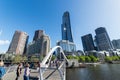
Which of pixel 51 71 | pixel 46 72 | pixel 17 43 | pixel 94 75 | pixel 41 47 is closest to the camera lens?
pixel 46 72

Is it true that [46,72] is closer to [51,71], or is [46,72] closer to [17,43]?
[51,71]

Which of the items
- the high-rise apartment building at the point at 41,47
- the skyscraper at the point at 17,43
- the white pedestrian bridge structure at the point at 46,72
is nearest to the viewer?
the white pedestrian bridge structure at the point at 46,72

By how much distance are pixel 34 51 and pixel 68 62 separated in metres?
122

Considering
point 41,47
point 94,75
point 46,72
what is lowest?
point 94,75

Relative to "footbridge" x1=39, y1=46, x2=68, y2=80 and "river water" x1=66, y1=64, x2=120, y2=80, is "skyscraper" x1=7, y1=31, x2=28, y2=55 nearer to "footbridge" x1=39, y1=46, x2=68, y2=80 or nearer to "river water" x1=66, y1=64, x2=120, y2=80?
"river water" x1=66, y1=64, x2=120, y2=80

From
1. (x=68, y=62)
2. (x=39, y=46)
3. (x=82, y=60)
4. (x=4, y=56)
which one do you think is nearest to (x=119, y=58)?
(x=82, y=60)

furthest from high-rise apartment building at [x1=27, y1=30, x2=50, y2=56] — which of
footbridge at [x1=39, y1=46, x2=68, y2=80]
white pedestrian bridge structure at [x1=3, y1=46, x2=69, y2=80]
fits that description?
white pedestrian bridge structure at [x1=3, y1=46, x2=69, y2=80]

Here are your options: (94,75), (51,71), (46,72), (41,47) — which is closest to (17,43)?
(41,47)

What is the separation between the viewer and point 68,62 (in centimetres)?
6009

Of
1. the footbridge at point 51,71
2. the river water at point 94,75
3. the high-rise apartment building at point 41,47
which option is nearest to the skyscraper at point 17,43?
the high-rise apartment building at point 41,47

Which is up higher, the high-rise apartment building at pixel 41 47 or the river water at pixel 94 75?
the high-rise apartment building at pixel 41 47

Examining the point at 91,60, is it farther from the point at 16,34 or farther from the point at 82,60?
the point at 16,34

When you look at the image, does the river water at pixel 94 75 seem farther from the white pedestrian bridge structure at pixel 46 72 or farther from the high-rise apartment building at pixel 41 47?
the high-rise apartment building at pixel 41 47

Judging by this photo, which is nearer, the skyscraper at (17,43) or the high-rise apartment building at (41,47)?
the high-rise apartment building at (41,47)
